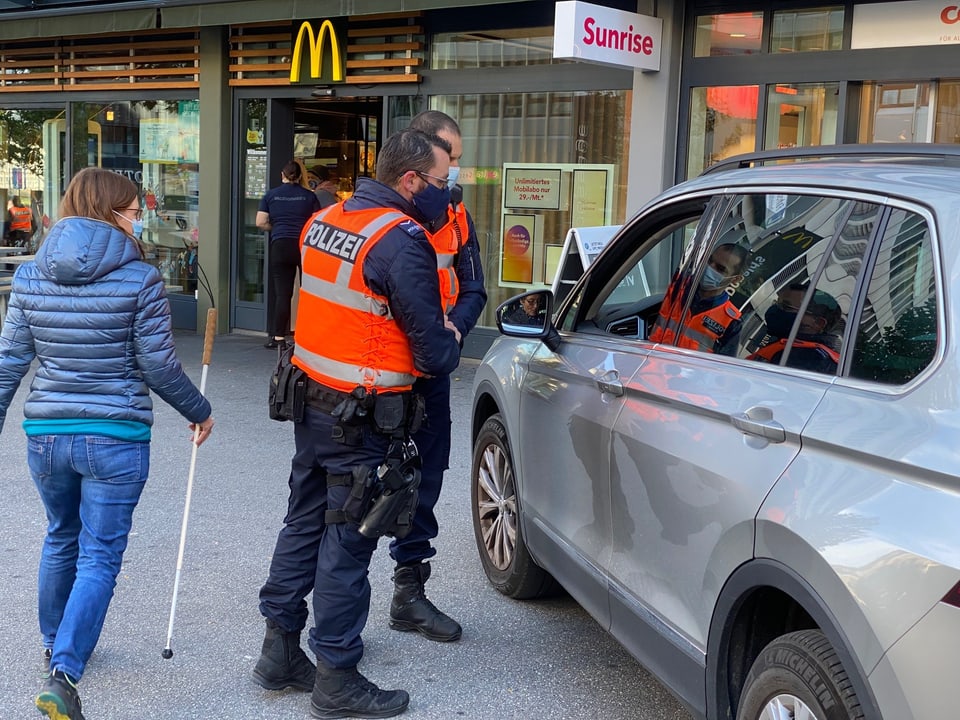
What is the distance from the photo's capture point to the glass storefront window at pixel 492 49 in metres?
10.5

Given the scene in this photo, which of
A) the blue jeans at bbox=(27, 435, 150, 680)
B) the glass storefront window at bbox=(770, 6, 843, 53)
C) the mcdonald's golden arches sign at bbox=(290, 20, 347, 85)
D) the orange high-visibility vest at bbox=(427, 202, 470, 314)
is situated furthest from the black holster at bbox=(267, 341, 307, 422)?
the mcdonald's golden arches sign at bbox=(290, 20, 347, 85)

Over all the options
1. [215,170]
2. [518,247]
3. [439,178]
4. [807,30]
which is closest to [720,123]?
[807,30]

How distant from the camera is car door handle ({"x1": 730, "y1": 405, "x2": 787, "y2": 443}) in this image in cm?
267

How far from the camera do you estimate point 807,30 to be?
8.80 meters

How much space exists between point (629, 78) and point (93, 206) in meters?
6.96

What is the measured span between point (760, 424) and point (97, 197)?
239cm

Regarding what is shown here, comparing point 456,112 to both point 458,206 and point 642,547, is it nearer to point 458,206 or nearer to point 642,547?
point 458,206

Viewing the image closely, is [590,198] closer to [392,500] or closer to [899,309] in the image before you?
[392,500]

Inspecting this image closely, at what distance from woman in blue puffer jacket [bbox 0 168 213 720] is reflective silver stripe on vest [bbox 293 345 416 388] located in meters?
0.51

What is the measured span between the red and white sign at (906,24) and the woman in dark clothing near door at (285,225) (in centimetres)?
561

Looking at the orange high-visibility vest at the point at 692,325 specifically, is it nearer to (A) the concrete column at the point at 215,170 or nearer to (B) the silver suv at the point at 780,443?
(B) the silver suv at the point at 780,443

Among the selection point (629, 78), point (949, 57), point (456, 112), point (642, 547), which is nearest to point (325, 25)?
point (456, 112)

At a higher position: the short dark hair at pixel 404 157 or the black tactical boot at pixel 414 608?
the short dark hair at pixel 404 157

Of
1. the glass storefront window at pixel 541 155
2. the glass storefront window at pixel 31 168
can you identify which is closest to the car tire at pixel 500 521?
the glass storefront window at pixel 541 155
